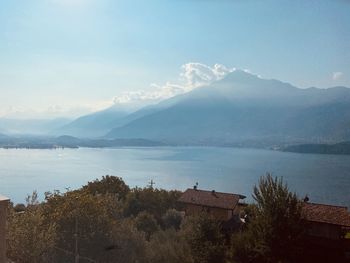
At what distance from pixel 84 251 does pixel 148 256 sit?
9.81 ft

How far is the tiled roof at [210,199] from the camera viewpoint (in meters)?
33.9

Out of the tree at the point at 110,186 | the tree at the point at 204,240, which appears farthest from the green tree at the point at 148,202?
the tree at the point at 204,240

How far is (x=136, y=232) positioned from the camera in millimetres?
16031

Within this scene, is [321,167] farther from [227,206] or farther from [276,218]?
[276,218]

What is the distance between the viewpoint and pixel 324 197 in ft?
256

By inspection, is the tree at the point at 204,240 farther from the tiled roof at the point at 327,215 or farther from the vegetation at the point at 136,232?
the tiled roof at the point at 327,215

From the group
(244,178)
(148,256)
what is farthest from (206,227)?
(244,178)

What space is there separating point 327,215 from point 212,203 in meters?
10.7

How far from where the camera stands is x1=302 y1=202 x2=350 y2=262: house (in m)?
24.6

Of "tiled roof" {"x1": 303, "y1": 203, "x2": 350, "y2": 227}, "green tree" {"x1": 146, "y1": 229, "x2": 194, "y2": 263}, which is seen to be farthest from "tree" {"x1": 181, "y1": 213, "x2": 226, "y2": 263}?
"tiled roof" {"x1": 303, "y1": 203, "x2": 350, "y2": 227}

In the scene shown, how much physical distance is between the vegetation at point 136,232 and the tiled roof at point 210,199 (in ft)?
13.7

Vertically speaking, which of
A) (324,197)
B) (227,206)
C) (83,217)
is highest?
(83,217)

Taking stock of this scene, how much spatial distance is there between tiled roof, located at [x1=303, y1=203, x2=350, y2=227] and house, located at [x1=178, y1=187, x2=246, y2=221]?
24.1ft

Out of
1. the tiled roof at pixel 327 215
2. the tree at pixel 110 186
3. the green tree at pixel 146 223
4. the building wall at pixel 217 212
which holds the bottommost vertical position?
the building wall at pixel 217 212
